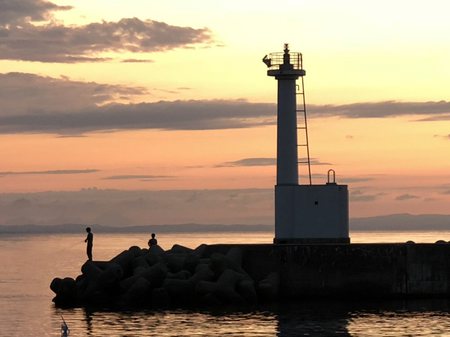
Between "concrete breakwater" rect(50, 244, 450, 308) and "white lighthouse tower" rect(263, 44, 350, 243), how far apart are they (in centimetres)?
191

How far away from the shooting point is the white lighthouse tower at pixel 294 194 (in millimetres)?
32719

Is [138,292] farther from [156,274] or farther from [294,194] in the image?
[294,194]

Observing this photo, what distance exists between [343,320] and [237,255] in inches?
199

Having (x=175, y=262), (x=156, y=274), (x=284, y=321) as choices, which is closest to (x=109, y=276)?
(x=156, y=274)

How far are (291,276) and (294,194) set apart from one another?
309cm

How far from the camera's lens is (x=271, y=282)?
1205 inches

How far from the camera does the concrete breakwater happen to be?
30.4 meters

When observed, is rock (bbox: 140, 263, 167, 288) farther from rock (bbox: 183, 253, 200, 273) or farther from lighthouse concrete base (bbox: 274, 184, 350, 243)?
lighthouse concrete base (bbox: 274, 184, 350, 243)

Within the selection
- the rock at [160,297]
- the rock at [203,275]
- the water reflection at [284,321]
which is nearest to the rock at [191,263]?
the rock at [203,275]

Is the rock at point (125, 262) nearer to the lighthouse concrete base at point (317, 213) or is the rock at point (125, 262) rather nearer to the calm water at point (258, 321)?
the calm water at point (258, 321)

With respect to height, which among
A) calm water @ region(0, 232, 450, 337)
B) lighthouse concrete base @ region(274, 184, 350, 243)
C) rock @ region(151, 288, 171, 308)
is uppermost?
lighthouse concrete base @ region(274, 184, 350, 243)

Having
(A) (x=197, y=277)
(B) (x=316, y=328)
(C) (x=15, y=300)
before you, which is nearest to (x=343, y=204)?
(A) (x=197, y=277)

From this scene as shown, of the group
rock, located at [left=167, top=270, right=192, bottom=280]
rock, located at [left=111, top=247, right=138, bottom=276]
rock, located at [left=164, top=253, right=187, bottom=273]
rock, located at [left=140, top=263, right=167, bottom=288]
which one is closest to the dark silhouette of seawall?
rock, located at [left=167, top=270, right=192, bottom=280]

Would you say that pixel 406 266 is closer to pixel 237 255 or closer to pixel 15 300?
pixel 237 255
